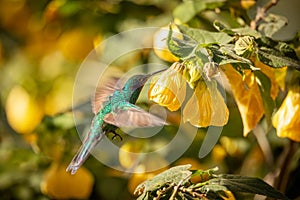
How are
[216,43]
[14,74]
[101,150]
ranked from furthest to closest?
[14,74]
[101,150]
[216,43]

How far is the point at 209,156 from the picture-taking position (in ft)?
3.92

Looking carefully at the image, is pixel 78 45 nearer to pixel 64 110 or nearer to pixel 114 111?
pixel 64 110

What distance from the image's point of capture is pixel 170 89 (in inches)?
30.6

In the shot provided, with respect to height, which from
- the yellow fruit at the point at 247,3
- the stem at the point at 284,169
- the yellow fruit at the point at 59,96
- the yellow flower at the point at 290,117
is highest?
the yellow fruit at the point at 247,3

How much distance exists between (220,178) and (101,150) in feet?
1.28

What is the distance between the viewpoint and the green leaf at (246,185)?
765 mm

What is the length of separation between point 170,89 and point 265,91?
5.1 inches

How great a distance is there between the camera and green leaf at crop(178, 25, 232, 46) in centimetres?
79

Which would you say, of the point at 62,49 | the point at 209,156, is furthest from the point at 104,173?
the point at 62,49

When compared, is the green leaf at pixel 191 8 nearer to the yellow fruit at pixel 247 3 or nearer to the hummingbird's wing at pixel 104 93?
the yellow fruit at pixel 247 3

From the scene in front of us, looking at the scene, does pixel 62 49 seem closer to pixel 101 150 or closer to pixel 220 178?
pixel 101 150

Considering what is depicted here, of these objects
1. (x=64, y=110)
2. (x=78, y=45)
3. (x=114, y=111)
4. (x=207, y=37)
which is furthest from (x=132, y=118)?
(x=78, y=45)

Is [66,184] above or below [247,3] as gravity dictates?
below

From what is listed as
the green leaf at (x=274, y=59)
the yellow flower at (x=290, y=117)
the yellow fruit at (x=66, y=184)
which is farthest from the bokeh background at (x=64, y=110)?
the green leaf at (x=274, y=59)
